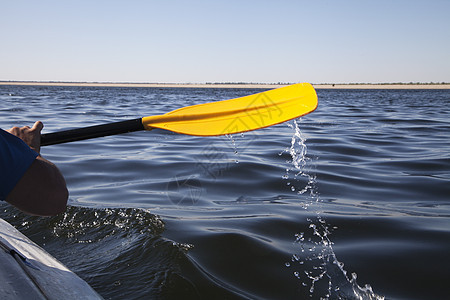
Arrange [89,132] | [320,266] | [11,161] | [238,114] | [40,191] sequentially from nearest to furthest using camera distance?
[11,161] < [40,191] < [89,132] < [320,266] < [238,114]

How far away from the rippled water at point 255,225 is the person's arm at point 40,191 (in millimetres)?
871

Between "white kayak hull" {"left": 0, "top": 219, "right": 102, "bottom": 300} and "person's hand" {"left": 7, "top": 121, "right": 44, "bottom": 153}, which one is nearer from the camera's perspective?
"white kayak hull" {"left": 0, "top": 219, "right": 102, "bottom": 300}

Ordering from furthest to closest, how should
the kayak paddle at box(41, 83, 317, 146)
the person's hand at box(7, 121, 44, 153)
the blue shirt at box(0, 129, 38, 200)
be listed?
the kayak paddle at box(41, 83, 317, 146), the person's hand at box(7, 121, 44, 153), the blue shirt at box(0, 129, 38, 200)

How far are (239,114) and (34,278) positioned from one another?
68.9 inches

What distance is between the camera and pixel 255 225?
3227mm

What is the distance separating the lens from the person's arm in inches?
56.2

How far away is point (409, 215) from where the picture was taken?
3.39 metres

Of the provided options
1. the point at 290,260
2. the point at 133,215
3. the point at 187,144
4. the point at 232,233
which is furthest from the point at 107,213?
the point at 187,144

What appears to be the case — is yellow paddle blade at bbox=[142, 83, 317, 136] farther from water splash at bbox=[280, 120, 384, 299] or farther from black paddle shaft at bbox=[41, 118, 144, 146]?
water splash at bbox=[280, 120, 384, 299]

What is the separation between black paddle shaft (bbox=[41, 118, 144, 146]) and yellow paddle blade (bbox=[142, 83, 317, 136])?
0.17 m

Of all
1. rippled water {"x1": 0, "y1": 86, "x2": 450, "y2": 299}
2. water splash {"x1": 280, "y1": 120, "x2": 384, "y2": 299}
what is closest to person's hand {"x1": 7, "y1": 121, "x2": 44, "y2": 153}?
rippled water {"x1": 0, "y1": 86, "x2": 450, "y2": 299}

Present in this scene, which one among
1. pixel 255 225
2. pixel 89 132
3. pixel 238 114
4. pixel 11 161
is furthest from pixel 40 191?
pixel 255 225

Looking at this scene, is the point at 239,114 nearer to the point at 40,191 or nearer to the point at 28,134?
the point at 28,134

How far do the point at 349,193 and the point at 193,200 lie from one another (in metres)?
1.64
